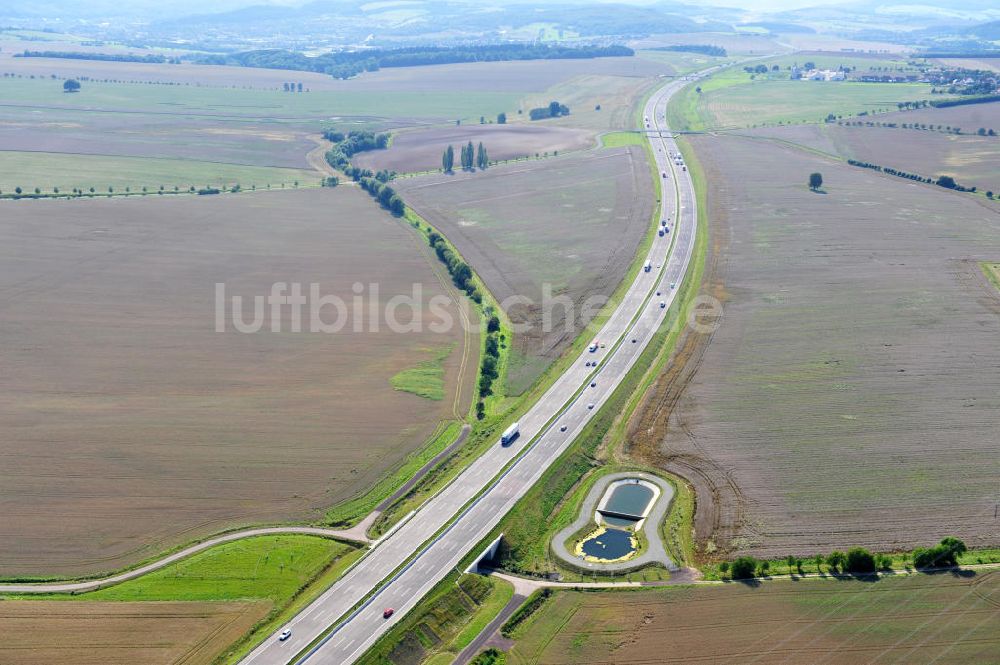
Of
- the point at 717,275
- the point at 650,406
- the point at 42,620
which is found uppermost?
the point at 717,275

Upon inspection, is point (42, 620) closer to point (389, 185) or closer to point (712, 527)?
point (712, 527)

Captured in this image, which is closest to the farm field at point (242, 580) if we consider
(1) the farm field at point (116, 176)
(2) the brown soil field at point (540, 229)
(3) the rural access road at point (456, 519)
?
(3) the rural access road at point (456, 519)

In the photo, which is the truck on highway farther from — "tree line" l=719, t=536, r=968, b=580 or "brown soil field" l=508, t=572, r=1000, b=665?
"tree line" l=719, t=536, r=968, b=580

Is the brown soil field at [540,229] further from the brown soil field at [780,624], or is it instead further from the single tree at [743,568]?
the brown soil field at [780,624]

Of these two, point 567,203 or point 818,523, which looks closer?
point 818,523

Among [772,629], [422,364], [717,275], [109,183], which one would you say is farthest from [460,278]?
[109,183]
